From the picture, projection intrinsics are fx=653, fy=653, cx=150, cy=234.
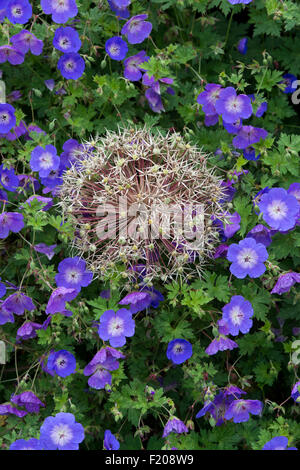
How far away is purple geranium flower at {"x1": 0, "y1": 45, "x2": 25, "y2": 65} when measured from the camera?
3.58 m

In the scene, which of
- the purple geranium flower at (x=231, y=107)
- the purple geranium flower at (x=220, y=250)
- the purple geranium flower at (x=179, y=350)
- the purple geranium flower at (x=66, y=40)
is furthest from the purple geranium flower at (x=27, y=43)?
the purple geranium flower at (x=179, y=350)

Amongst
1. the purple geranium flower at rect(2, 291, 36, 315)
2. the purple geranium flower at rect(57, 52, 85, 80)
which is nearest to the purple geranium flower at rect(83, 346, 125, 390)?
the purple geranium flower at rect(2, 291, 36, 315)

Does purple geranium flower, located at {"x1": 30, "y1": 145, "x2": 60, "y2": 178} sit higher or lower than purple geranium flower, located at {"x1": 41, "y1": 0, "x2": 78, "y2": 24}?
lower

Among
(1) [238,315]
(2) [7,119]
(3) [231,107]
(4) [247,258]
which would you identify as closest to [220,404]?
(1) [238,315]

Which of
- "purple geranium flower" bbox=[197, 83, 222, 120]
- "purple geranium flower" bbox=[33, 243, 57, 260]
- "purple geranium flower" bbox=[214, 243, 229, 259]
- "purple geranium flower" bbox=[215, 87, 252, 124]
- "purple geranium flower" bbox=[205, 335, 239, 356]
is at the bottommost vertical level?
"purple geranium flower" bbox=[205, 335, 239, 356]

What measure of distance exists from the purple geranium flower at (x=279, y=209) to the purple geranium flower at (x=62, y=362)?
1.17 metres

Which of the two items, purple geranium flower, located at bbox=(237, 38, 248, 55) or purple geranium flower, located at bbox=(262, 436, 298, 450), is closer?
purple geranium flower, located at bbox=(262, 436, 298, 450)

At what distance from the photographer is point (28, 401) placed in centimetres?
317

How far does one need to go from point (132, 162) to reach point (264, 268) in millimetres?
834

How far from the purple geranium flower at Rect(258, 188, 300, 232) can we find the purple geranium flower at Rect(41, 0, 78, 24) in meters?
1.42

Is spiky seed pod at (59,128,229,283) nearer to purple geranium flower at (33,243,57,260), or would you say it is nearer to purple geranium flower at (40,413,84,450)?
purple geranium flower at (33,243,57,260)

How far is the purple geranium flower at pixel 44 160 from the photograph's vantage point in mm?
3402

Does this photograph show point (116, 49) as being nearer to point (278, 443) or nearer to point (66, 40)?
point (66, 40)
